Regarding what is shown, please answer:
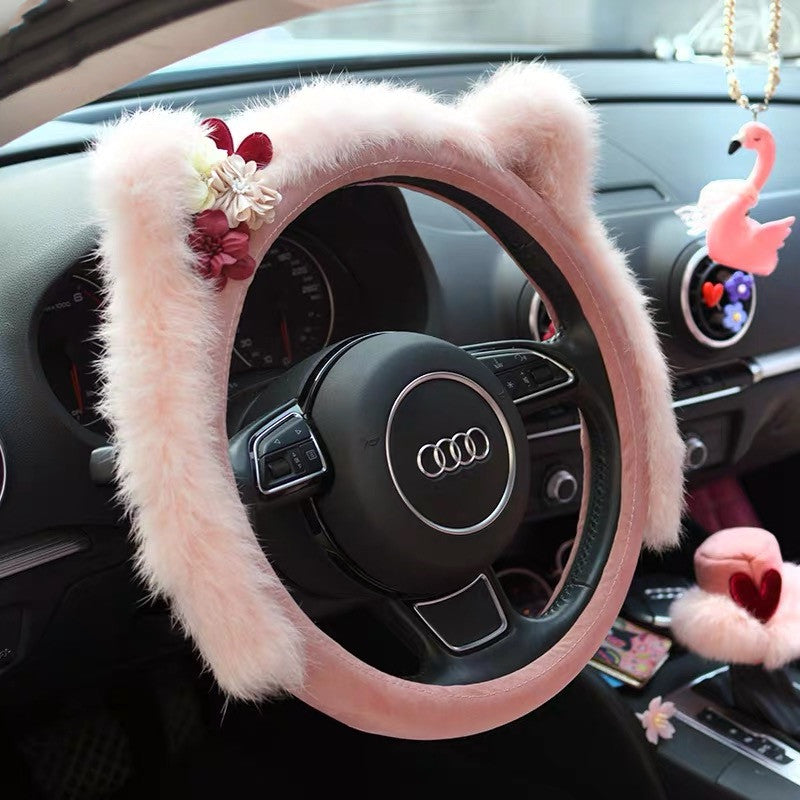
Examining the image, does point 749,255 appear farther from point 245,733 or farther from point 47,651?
point 245,733

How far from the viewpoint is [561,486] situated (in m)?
A: 1.59

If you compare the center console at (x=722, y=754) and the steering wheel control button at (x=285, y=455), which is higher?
the steering wheel control button at (x=285, y=455)

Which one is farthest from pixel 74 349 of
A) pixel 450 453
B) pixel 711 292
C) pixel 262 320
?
pixel 711 292

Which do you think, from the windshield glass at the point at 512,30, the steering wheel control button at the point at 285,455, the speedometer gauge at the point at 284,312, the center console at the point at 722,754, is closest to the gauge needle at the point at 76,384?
the speedometer gauge at the point at 284,312

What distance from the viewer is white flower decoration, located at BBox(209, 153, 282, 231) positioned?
0.92 metres

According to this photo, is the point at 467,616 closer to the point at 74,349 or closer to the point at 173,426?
the point at 173,426

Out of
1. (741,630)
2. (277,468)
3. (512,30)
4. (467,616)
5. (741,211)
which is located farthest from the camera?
(512,30)

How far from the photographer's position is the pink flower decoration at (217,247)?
903mm

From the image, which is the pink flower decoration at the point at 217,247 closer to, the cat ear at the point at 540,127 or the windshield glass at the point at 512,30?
the cat ear at the point at 540,127

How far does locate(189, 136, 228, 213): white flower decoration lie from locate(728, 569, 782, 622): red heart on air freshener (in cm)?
98

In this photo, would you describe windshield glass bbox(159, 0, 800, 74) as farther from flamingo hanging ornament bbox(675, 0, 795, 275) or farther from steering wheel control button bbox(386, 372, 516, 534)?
steering wheel control button bbox(386, 372, 516, 534)

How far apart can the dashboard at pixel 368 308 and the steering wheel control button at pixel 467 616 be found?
33cm

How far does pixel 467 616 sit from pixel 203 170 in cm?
49

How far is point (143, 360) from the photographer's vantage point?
871 mm
